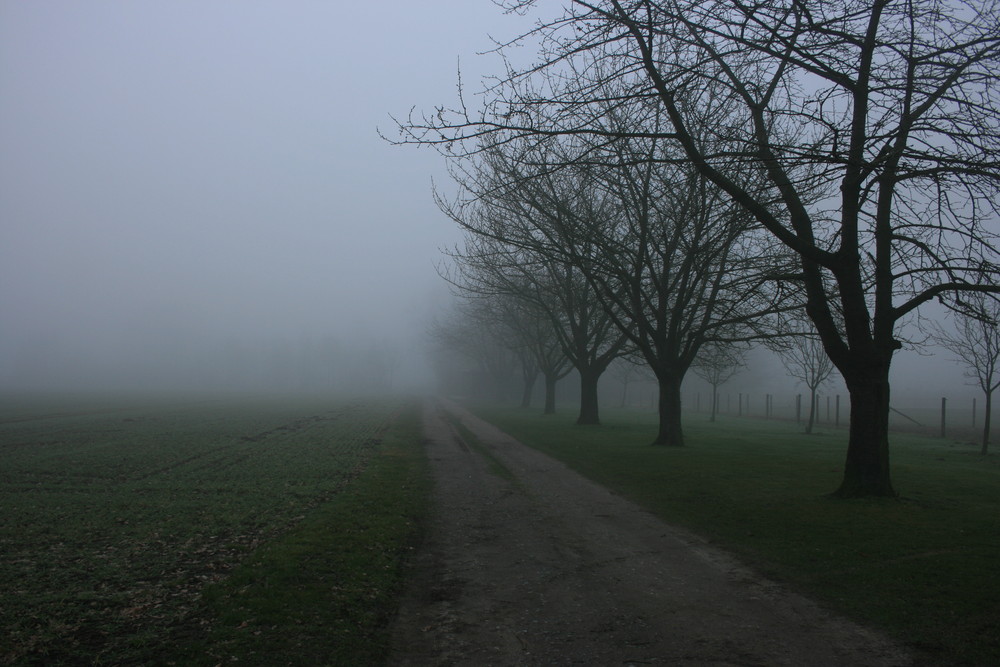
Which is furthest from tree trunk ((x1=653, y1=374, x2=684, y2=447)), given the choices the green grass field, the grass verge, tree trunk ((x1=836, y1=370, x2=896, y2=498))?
the grass verge

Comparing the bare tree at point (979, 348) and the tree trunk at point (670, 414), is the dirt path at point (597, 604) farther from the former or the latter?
the bare tree at point (979, 348)

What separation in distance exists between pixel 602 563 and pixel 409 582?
2338 mm

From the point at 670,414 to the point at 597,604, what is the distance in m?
16.7

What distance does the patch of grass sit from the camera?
599cm

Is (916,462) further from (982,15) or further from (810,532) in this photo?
(982,15)

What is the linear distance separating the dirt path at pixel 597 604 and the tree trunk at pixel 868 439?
366cm

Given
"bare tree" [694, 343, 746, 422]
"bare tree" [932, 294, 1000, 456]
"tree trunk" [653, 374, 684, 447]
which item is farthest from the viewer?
"bare tree" [694, 343, 746, 422]

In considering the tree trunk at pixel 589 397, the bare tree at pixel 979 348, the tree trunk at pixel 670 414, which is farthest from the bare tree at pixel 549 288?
the bare tree at pixel 979 348

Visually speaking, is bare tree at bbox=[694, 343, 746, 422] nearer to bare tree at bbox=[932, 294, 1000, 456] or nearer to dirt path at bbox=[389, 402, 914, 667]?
bare tree at bbox=[932, 294, 1000, 456]

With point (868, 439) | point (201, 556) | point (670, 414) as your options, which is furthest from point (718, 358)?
point (201, 556)

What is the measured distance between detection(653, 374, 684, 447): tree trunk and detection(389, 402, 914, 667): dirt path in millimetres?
11644

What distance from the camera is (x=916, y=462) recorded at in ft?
59.7

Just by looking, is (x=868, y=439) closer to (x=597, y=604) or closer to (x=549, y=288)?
(x=597, y=604)

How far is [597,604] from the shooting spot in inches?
253
